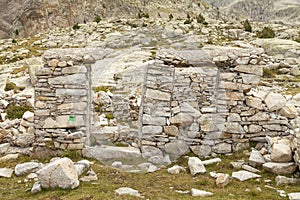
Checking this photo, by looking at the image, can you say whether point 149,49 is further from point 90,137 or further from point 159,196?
point 159,196

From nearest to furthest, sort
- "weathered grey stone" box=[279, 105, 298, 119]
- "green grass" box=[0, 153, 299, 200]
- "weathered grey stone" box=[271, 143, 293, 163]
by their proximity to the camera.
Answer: "green grass" box=[0, 153, 299, 200]
"weathered grey stone" box=[271, 143, 293, 163]
"weathered grey stone" box=[279, 105, 298, 119]

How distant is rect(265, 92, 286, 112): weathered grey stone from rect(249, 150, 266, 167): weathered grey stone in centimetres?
152

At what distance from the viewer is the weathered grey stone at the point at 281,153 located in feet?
24.3

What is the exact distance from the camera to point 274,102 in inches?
347

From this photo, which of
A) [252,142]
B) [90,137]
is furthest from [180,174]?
[90,137]

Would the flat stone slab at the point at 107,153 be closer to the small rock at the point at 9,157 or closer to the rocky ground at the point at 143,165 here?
the rocky ground at the point at 143,165

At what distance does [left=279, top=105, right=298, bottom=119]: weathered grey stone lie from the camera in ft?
28.5

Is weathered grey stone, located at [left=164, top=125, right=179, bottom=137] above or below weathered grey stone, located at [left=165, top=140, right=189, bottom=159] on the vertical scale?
above

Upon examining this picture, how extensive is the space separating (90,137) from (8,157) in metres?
2.45

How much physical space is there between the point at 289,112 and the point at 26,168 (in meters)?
7.29

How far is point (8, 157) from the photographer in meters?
9.16

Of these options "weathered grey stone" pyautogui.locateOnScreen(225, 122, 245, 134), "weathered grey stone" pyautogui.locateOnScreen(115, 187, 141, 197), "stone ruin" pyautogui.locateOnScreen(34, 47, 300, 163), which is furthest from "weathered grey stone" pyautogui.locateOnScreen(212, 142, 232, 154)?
"weathered grey stone" pyautogui.locateOnScreen(115, 187, 141, 197)

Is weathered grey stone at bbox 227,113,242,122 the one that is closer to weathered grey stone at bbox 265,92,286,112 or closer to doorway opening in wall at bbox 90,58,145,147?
weathered grey stone at bbox 265,92,286,112

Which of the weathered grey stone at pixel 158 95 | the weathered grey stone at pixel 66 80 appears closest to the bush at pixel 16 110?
the weathered grey stone at pixel 66 80
